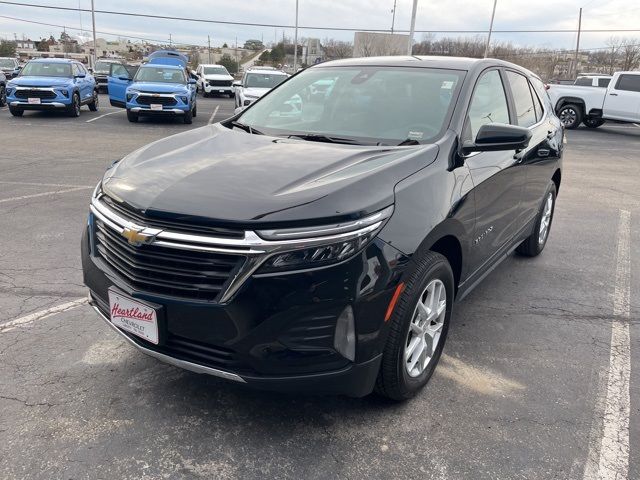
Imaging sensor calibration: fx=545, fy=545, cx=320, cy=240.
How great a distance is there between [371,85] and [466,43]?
2513 inches

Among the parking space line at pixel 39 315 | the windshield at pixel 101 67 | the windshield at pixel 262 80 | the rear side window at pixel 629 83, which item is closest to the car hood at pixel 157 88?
the windshield at pixel 262 80

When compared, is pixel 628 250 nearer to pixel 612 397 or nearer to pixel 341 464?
pixel 612 397

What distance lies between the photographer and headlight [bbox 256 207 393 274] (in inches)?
86.4

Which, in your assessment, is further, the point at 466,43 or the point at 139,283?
the point at 466,43

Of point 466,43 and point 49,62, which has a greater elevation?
point 466,43

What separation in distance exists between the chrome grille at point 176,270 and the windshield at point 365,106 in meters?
1.37

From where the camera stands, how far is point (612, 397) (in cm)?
305

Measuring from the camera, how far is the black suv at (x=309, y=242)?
2221 millimetres

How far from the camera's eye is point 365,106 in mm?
3590

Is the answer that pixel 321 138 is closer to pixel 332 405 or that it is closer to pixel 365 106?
pixel 365 106

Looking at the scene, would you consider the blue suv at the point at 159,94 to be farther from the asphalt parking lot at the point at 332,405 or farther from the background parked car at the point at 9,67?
the background parked car at the point at 9,67

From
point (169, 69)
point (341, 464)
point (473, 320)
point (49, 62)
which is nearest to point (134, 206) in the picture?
point (341, 464)

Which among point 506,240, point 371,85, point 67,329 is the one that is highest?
point 371,85

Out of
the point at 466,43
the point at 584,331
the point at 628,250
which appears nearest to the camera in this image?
the point at 584,331
